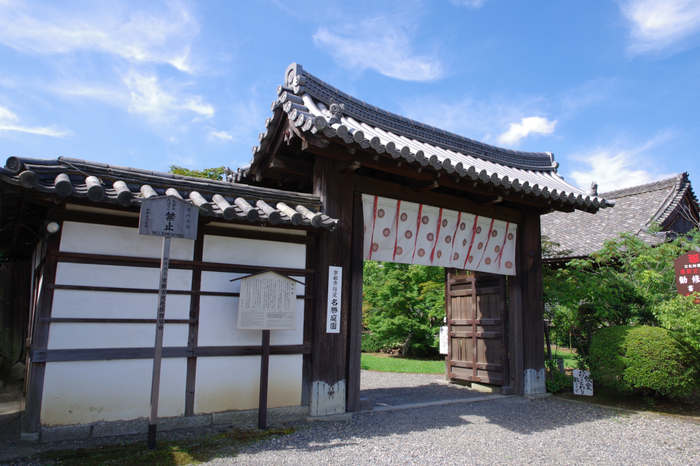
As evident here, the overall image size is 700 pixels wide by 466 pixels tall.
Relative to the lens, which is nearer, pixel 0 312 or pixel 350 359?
pixel 350 359

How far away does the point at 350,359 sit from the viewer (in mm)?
6609

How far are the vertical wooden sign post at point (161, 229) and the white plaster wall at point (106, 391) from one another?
0.64 metres

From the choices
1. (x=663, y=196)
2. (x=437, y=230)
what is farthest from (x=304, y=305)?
(x=663, y=196)

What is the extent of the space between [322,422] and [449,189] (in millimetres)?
4732

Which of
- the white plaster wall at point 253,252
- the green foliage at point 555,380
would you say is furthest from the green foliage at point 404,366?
the white plaster wall at point 253,252

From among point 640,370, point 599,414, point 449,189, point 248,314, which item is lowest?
point 599,414

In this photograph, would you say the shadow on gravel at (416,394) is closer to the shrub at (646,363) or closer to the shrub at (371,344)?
the shrub at (646,363)

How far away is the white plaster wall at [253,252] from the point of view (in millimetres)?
5895

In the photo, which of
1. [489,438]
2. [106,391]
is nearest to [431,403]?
[489,438]

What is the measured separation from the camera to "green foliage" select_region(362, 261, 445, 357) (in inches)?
651

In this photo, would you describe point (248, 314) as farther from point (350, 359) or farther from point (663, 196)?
point (663, 196)

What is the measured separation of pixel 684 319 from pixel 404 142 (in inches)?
229

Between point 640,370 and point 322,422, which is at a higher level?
point 640,370

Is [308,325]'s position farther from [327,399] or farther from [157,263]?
[157,263]
